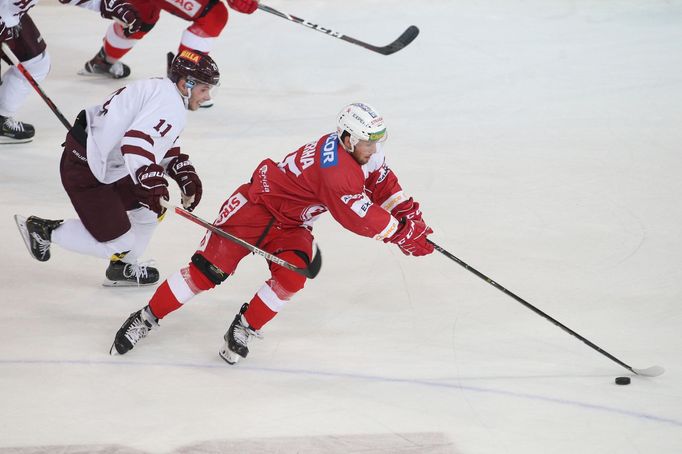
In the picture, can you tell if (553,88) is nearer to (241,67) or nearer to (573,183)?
(573,183)

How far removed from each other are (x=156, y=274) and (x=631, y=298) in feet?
6.60

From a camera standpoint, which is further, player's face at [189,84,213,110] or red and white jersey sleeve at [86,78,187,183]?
player's face at [189,84,213,110]

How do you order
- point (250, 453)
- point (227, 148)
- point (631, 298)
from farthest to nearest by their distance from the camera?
1. point (227, 148)
2. point (631, 298)
3. point (250, 453)

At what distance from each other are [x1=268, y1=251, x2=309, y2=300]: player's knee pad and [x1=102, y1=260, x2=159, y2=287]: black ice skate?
83 cm

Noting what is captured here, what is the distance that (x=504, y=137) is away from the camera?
18.4 feet

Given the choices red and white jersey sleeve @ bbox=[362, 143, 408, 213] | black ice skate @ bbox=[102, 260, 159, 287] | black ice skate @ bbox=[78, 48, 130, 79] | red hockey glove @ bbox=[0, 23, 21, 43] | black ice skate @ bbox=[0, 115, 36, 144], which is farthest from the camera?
black ice skate @ bbox=[78, 48, 130, 79]

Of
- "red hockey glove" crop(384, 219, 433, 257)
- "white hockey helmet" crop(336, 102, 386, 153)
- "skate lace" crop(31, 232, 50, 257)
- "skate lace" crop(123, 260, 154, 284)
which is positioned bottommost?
"skate lace" crop(123, 260, 154, 284)

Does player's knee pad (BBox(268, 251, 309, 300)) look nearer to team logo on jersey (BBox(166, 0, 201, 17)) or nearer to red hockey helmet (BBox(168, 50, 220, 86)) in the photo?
red hockey helmet (BBox(168, 50, 220, 86))

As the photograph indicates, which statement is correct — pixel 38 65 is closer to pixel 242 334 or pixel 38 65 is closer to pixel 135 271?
pixel 135 271

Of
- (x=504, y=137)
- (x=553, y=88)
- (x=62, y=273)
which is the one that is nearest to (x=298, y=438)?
(x=62, y=273)

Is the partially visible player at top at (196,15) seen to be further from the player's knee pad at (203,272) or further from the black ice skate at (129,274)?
the player's knee pad at (203,272)

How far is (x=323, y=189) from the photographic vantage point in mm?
3330

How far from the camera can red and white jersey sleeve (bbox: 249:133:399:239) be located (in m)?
3.29

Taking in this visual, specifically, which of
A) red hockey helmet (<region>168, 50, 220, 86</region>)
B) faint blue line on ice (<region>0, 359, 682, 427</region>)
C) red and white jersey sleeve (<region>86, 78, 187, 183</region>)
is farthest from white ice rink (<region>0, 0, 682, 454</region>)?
red hockey helmet (<region>168, 50, 220, 86</region>)
